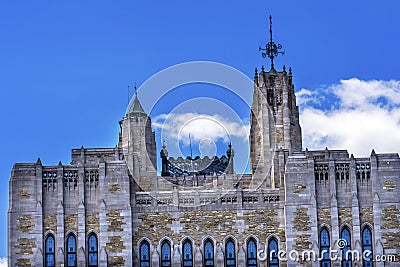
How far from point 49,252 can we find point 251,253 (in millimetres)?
13795

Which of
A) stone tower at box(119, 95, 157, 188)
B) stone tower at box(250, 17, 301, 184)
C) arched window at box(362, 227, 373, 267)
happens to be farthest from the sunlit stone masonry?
stone tower at box(119, 95, 157, 188)

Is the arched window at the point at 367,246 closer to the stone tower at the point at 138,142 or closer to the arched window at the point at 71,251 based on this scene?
the stone tower at the point at 138,142

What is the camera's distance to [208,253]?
10050 cm

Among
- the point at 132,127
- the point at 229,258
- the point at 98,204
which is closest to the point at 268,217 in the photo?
the point at 229,258

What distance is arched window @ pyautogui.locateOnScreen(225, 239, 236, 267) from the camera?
10025cm

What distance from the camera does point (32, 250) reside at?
9938 centimetres

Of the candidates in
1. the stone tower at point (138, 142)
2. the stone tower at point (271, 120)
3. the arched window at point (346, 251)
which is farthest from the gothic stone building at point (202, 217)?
the stone tower at point (138, 142)

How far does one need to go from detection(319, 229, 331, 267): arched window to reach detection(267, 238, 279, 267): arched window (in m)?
3.06

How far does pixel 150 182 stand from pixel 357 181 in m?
17.7

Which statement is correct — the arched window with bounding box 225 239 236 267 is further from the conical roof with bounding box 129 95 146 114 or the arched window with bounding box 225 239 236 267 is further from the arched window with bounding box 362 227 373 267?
the conical roof with bounding box 129 95 146 114

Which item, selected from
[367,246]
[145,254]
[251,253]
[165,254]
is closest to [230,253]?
[251,253]

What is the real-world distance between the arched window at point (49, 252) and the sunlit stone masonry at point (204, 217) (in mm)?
68

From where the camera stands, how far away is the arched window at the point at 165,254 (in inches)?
3949

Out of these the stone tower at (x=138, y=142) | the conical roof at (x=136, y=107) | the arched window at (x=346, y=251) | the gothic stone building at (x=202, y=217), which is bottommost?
the arched window at (x=346, y=251)
